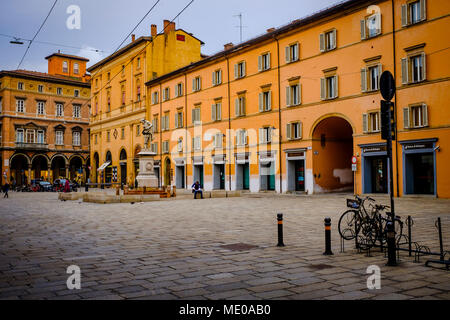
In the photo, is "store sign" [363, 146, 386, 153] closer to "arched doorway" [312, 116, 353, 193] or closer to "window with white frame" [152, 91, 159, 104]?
"arched doorway" [312, 116, 353, 193]

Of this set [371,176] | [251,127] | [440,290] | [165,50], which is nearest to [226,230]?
[440,290]

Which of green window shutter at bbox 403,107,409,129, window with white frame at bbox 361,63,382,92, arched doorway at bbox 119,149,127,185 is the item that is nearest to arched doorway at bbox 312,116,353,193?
window with white frame at bbox 361,63,382,92

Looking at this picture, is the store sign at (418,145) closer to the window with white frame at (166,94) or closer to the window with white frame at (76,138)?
the window with white frame at (166,94)

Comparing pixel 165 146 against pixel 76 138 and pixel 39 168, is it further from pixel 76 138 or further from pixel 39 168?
pixel 39 168

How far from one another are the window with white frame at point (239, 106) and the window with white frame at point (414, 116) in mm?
15758

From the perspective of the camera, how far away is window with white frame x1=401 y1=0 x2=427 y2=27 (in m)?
24.8

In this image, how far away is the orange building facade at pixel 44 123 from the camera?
62812 millimetres

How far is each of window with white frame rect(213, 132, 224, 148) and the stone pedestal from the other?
11.2m

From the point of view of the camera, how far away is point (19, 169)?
65312 mm

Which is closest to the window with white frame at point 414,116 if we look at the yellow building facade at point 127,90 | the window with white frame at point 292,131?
the window with white frame at point 292,131

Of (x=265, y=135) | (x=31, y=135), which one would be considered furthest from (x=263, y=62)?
(x=31, y=135)

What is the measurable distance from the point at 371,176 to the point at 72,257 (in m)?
23.8

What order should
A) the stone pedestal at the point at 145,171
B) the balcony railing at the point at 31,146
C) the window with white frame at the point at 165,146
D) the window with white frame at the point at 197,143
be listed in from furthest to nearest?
the balcony railing at the point at 31,146, the window with white frame at the point at 165,146, the window with white frame at the point at 197,143, the stone pedestal at the point at 145,171

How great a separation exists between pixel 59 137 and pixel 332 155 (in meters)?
50.7
